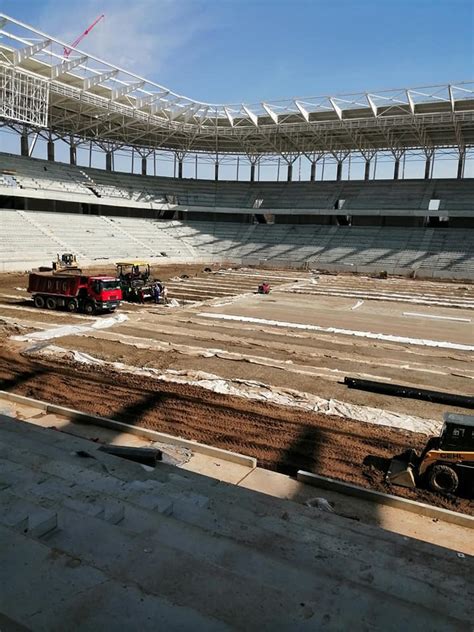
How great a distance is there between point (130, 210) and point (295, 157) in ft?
76.1

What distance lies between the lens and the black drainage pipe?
11844 millimetres

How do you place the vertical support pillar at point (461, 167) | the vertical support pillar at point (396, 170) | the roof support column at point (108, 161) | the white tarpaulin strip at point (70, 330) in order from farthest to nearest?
the roof support column at point (108, 161) → the vertical support pillar at point (396, 170) → the vertical support pillar at point (461, 167) → the white tarpaulin strip at point (70, 330)

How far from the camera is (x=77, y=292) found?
22.1m

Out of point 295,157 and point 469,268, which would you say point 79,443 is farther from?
point 295,157

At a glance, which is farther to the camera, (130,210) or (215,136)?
(130,210)

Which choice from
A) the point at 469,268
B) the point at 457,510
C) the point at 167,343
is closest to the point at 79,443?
the point at 457,510

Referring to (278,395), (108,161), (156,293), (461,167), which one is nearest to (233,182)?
(108,161)

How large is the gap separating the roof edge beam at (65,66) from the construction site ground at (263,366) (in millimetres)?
20165

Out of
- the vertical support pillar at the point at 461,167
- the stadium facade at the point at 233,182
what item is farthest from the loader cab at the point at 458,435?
the vertical support pillar at the point at 461,167

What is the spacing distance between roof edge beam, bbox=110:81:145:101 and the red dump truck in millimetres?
26716

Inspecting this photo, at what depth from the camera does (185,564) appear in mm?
4230

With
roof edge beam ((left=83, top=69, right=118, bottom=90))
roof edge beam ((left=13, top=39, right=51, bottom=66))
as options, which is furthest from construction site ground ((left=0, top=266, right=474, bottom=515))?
roof edge beam ((left=83, top=69, right=118, bottom=90))

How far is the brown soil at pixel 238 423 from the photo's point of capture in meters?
8.69

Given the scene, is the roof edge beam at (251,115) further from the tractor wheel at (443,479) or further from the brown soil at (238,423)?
the tractor wheel at (443,479)
